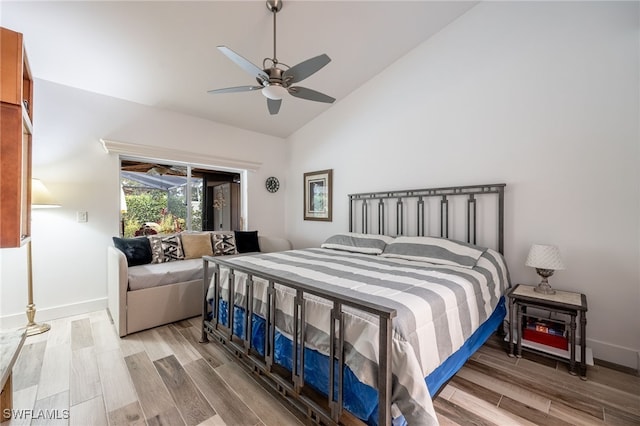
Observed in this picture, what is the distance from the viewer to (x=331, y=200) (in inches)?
164

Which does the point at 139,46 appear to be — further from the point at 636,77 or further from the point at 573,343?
the point at 573,343

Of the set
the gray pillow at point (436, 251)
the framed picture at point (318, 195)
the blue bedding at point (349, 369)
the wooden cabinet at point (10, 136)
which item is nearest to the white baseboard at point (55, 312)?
the blue bedding at point (349, 369)

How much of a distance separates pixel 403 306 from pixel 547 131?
2252 mm

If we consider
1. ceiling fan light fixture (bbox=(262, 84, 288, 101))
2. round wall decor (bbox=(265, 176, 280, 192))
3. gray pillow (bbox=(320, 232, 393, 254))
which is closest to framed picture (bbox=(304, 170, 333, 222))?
round wall decor (bbox=(265, 176, 280, 192))

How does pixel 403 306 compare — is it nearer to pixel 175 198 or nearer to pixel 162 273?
pixel 162 273

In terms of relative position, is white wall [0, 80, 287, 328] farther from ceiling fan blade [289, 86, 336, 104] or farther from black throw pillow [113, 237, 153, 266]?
ceiling fan blade [289, 86, 336, 104]

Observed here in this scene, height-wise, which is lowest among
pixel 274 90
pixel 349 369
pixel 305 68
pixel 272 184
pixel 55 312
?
pixel 55 312

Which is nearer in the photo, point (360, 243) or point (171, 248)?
point (360, 243)

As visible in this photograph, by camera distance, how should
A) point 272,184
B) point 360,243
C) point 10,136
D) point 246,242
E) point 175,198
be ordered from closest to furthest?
1. point 10,136
2. point 360,243
3. point 175,198
4. point 246,242
5. point 272,184

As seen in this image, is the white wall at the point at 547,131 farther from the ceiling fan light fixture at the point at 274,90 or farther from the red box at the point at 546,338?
the ceiling fan light fixture at the point at 274,90

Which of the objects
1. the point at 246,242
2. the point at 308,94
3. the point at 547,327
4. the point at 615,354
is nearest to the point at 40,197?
the point at 246,242

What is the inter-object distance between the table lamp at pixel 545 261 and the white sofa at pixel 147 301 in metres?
2.95

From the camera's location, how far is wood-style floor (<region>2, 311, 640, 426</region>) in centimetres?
154

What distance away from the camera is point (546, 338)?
213 cm
